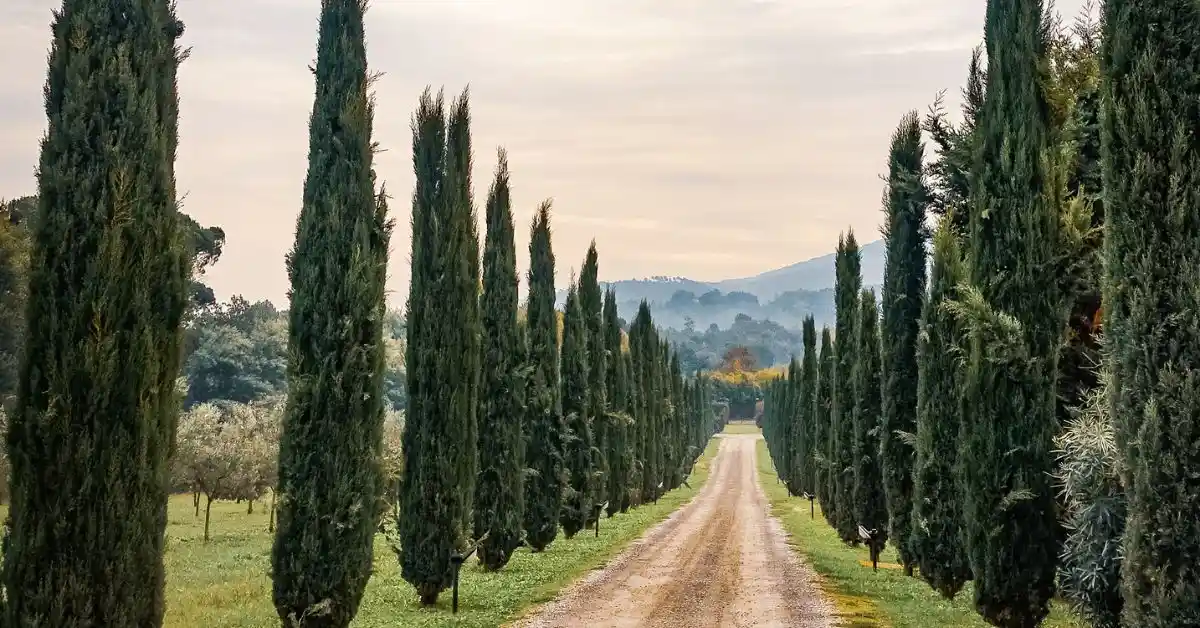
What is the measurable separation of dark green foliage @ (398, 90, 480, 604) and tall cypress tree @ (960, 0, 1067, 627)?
8.09m

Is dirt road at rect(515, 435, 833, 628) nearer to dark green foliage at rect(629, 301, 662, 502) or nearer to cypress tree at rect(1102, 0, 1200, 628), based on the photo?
cypress tree at rect(1102, 0, 1200, 628)

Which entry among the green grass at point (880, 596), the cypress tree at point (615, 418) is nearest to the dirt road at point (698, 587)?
the green grass at point (880, 596)

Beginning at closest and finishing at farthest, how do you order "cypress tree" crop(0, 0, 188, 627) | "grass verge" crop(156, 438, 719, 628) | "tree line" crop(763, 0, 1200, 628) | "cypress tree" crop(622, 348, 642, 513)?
"cypress tree" crop(0, 0, 188, 627)
"tree line" crop(763, 0, 1200, 628)
"grass verge" crop(156, 438, 719, 628)
"cypress tree" crop(622, 348, 642, 513)

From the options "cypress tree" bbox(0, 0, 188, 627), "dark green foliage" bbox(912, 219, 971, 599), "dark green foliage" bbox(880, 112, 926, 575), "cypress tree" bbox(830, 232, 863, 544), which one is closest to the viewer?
"cypress tree" bbox(0, 0, 188, 627)

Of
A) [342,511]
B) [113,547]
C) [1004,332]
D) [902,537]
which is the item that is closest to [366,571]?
[342,511]

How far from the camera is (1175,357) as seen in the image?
285 inches

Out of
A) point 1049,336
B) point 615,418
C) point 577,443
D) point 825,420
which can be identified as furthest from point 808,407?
point 1049,336

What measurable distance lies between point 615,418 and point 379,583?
1714 centimetres

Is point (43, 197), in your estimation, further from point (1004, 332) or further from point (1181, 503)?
point (1004, 332)

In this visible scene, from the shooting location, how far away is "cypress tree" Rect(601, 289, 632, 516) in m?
36.2

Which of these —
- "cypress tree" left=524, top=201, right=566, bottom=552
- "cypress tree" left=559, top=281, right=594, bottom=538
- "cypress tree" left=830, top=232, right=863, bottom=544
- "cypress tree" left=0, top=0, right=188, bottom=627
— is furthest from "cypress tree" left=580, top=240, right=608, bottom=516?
"cypress tree" left=0, top=0, right=188, bottom=627

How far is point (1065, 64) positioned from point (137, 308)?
18778 mm

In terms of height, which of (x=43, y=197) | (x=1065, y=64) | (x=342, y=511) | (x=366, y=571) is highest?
(x=1065, y=64)

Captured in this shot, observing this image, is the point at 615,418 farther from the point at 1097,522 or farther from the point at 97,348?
the point at 97,348
